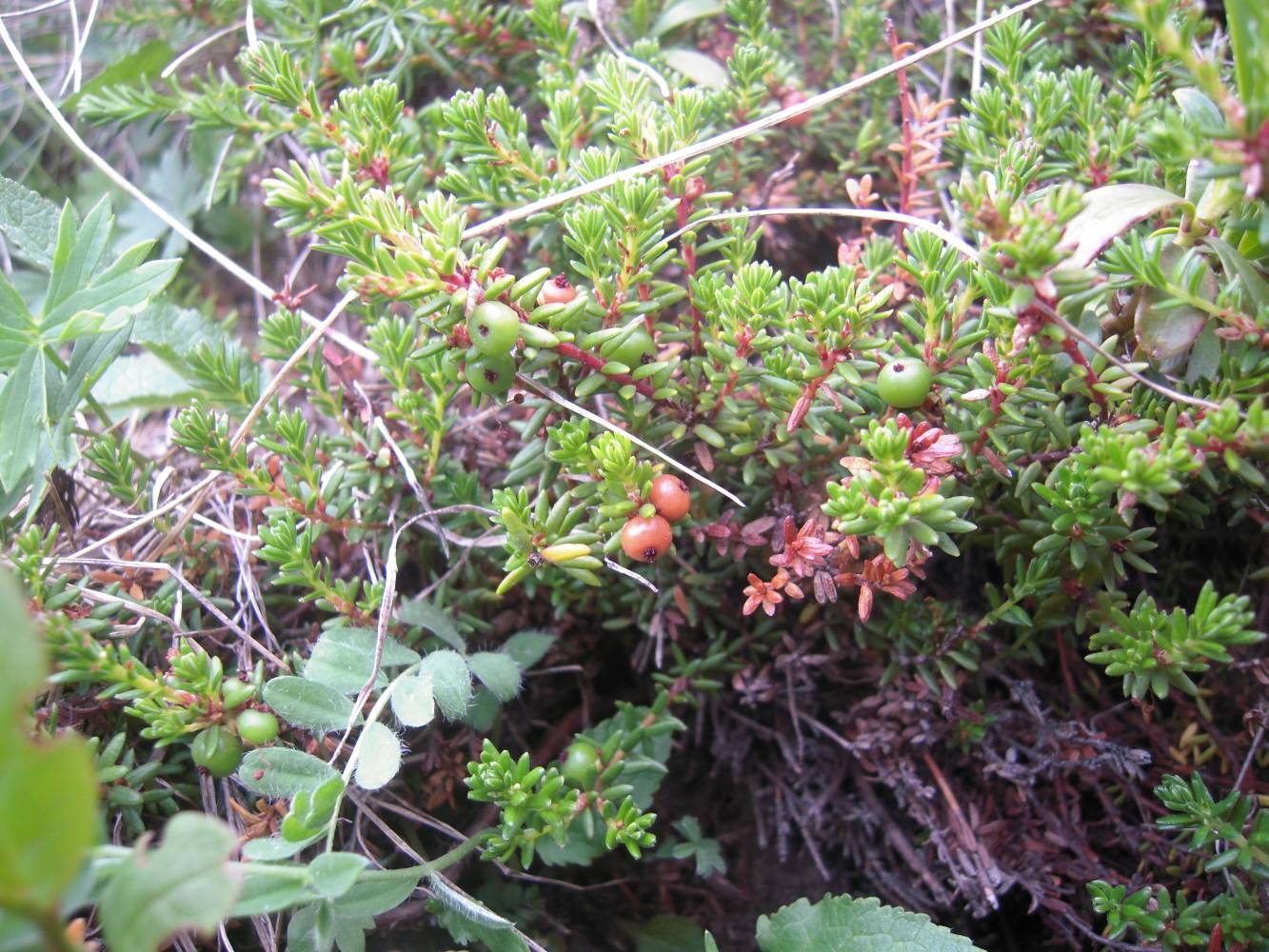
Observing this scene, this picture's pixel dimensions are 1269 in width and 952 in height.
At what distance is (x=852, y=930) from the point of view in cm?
215

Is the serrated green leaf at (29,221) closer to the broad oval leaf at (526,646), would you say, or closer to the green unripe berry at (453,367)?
the green unripe berry at (453,367)

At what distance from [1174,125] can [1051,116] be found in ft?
2.88

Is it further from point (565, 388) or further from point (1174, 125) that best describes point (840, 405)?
point (1174, 125)

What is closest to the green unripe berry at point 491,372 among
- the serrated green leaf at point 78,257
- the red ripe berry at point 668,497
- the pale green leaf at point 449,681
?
the red ripe berry at point 668,497

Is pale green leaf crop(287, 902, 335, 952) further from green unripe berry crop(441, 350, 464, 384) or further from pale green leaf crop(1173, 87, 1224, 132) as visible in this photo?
pale green leaf crop(1173, 87, 1224, 132)

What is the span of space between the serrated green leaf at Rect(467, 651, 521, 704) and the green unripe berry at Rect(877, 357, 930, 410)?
1.08 metres

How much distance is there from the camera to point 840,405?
A: 199 cm

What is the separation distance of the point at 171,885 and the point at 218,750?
70 cm

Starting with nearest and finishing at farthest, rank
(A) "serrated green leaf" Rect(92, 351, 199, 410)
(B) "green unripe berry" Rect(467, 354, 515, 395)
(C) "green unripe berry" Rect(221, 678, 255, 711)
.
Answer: (B) "green unripe berry" Rect(467, 354, 515, 395) → (C) "green unripe berry" Rect(221, 678, 255, 711) → (A) "serrated green leaf" Rect(92, 351, 199, 410)

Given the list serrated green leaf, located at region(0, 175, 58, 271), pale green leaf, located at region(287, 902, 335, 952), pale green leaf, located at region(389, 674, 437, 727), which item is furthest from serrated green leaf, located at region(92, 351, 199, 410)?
pale green leaf, located at region(287, 902, 335, 952)

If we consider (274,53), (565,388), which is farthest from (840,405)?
(274,53)

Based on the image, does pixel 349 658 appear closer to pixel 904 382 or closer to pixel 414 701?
pixel 414 701

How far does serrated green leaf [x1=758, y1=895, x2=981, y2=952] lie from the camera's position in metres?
2.06

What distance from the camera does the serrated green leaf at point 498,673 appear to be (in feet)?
7.10
